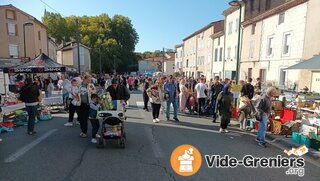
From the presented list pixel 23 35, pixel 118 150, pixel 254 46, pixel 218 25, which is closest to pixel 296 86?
pixel 254 46

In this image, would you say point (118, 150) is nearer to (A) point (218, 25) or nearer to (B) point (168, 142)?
(B) point (168, 142)

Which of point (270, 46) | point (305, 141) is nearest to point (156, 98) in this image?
point (305, 141)

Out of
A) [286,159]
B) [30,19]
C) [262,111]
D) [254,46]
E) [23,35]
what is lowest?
[286,159]

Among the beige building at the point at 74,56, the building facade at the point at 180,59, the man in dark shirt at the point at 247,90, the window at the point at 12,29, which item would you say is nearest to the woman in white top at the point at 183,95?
the man in dark shirt at the point at 247,90

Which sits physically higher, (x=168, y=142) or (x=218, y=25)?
(x=218, y=25)

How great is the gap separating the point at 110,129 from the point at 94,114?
29.4 inches

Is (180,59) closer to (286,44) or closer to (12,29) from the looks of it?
(12,29)

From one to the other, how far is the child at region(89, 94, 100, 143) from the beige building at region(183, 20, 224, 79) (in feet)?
97.0

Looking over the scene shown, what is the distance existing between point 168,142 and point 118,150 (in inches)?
57.4

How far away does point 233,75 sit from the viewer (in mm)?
27484

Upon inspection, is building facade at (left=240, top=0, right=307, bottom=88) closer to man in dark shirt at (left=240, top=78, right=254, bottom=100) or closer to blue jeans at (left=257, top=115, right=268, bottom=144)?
man in dark shirt at (left=240, top=78, right=254, bottom=100)

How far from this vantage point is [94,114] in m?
6.43

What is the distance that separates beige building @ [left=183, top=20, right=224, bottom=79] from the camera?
35.2m

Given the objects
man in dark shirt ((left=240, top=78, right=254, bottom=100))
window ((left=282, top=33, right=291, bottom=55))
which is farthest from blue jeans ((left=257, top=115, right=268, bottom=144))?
window ((left=282, top=33, right=291, bottom=55))
